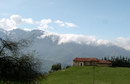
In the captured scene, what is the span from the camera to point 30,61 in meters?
15.9

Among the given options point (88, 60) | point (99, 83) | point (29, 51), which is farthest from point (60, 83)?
point (88, 60)

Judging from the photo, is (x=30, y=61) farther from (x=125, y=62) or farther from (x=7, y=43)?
(x=125, y=62)

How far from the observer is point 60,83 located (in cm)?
8044

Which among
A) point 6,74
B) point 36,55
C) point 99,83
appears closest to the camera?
point 6,74

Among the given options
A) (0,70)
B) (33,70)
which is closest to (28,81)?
(33,70)

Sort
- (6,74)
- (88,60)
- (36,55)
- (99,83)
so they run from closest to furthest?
(6,74) < (36,55) < (99,83) < (88,60)

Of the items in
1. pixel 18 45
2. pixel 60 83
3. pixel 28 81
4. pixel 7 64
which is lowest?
pixel 60 83

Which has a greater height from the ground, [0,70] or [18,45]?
[18,45]

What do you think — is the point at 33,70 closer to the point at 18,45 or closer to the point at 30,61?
the point at 30,61

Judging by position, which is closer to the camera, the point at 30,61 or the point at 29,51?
the point at 30,61

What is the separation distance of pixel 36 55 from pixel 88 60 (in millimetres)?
142911

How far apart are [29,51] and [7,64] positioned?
201 cm

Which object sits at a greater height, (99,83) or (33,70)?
(33,70)

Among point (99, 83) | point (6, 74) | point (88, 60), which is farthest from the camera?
point (88, 60)
